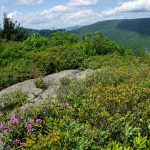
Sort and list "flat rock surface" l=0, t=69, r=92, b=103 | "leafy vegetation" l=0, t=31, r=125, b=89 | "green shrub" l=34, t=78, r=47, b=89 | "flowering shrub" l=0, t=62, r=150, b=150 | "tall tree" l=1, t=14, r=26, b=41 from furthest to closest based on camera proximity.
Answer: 1. "tall tree" l=1, t=14, r=26, b=41
2. "leafy vegetation" l=0, t=31, r=125, b=89
3. "green shrub" l=34, t=78, r=47, b=89
4. "flat rock surface" l=0, t=69, r=92, b=103
5. "flowering shrub" l=0, t=62, r=150, b=150

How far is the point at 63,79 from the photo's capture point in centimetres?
1519

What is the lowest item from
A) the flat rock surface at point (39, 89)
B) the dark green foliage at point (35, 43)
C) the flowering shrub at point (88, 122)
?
the flat rock surface at point (39, 89)

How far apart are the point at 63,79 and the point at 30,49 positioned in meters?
9.95

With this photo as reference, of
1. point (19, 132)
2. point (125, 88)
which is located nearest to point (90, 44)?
point (125, 88)

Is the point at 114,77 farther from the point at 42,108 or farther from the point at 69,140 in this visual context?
the point at 69,140

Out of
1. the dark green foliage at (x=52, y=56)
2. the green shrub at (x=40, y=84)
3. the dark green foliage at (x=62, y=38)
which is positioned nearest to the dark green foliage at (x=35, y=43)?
the dark green foliage at (x=52, y=56)

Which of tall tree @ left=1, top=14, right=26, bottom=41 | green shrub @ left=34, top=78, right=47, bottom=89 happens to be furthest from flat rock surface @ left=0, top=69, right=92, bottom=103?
tall tree @ left=1, top=14, right=26, bottom=41

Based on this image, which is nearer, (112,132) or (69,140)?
(69,140)

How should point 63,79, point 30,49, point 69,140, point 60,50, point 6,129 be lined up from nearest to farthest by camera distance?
1. point 69,140
2. point 6,129
3. point 63,79
4. point 60,50
5. point 30,49

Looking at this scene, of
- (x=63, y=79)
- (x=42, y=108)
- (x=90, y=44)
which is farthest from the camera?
(x=90, y=44)

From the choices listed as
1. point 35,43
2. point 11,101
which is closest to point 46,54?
point 35,43

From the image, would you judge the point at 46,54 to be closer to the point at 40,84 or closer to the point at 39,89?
the point at 40,84

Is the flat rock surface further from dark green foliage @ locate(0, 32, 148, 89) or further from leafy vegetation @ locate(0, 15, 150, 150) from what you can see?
dark green foliage @ locate(0, 32, 148, 89)

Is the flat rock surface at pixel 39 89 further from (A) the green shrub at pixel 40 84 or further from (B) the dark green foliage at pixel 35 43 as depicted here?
(B) the dark green foliage at pixel 35 43
